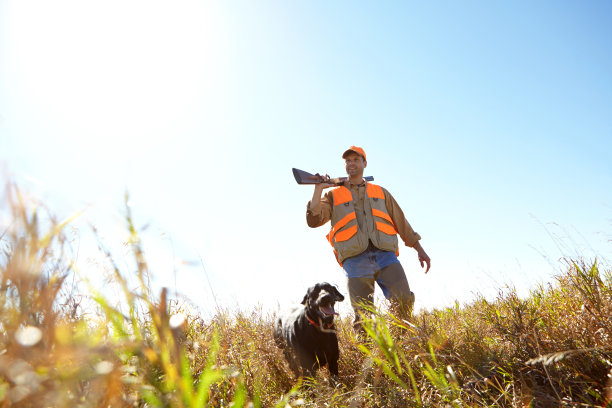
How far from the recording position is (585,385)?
6.30ft

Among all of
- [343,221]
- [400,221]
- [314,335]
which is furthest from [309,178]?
[314,335]

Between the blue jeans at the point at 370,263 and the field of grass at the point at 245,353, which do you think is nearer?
the field of grass at the point at 245,353

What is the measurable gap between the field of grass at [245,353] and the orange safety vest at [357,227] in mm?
1008

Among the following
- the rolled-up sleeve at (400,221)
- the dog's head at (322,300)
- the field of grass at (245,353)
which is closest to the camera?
the field of grass at (245,353)

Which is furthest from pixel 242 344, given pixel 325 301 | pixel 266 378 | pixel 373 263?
pixel 373 263

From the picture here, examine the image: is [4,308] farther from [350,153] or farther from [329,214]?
[350,153]

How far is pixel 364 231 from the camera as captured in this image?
467cm

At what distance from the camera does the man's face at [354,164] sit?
17.1 ft

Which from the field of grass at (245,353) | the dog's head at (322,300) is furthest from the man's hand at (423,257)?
the dog's head at (322,300)

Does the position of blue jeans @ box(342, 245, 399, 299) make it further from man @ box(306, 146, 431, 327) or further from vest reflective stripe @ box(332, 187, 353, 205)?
vest reflective stripe @ box(332, 187, 353, 205)

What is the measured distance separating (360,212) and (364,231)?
302 millimetres

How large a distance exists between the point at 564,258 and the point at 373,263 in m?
2.18

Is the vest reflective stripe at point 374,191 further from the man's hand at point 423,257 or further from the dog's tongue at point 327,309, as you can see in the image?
the dog's tongue at point 327,309

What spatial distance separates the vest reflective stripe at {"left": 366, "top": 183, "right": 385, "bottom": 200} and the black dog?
1.49 meters
